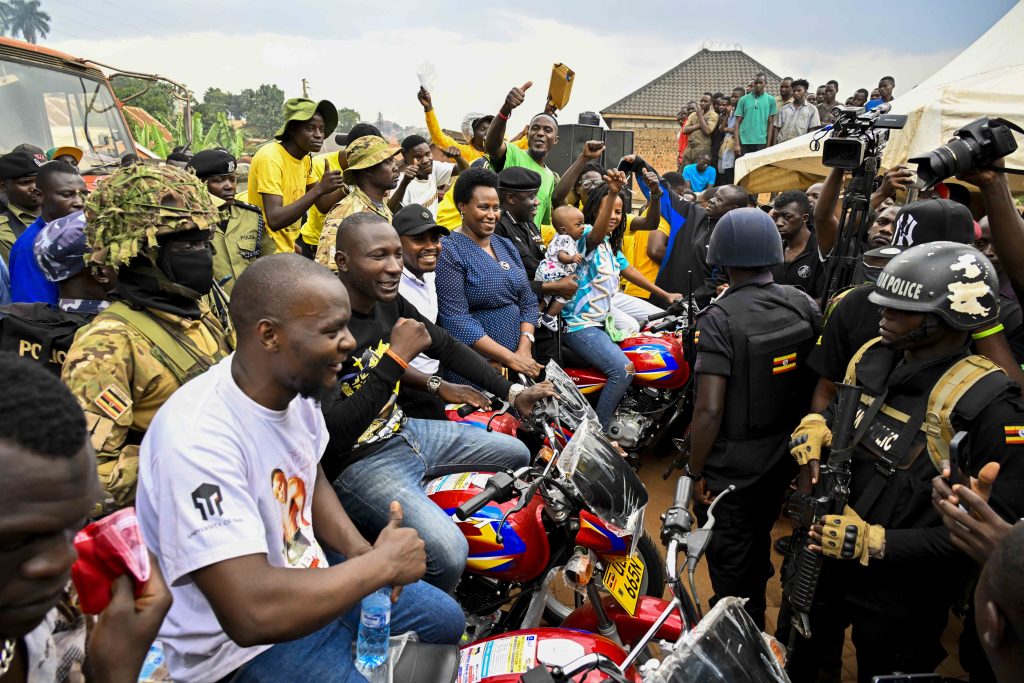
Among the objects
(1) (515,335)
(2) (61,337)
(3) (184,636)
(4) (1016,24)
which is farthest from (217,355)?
(4) (1016,24)

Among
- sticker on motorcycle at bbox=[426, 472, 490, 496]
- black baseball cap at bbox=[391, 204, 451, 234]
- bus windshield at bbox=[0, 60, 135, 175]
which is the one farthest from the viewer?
bus windshield at bbox=[0, 60, 135, 175]

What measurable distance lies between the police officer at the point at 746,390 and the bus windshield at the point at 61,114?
7775 mm

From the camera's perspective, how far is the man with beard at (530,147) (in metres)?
6.32

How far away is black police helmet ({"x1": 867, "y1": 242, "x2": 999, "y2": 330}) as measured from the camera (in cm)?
259

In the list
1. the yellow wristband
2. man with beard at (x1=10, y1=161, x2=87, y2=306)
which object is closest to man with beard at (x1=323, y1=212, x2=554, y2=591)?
the yellow wristband

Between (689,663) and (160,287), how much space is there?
2202 millimetres

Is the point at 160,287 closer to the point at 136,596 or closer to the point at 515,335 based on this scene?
the point at 136,596

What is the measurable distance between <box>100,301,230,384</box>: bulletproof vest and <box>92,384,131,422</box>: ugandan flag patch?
0.20 metres

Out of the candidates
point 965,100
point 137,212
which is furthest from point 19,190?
point 965,100

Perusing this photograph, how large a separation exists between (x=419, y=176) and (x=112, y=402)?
18.6 ft

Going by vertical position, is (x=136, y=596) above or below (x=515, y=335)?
above

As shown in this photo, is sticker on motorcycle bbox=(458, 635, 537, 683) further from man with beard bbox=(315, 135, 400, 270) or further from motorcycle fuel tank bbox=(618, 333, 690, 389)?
motorcycle fuel tank bbox=(618, 333, 690, 389)

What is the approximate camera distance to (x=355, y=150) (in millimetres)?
4941

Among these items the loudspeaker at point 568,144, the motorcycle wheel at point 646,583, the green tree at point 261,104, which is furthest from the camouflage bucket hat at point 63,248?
the green tree at point 261,104
